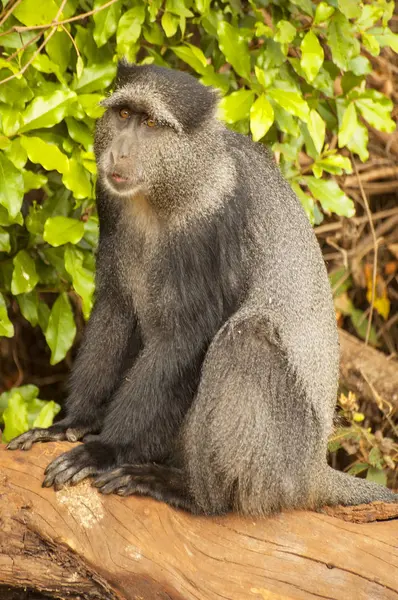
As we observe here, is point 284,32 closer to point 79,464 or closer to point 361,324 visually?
point 79,464

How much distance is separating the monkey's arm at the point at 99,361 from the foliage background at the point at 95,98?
0.41m

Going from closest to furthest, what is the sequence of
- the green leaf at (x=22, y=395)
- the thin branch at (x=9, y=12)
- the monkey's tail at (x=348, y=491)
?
1. the monkey's tail at (x=348, y=491)
2. the thin branch at (x=9, y=12)
3. the green leaf at (x=22, y=395)

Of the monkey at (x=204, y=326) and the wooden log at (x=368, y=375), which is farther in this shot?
the wooden log at (x=368, y=375)

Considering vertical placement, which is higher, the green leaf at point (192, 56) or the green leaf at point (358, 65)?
the green leaf at point (192, 56)

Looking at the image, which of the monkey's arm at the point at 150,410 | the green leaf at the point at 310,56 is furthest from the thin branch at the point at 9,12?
the monkey's arm at the point at 150,410

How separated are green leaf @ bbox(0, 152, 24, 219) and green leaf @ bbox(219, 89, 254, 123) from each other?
1.26 metres

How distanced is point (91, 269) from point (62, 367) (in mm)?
1997

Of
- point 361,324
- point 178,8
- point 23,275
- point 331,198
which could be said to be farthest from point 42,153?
point 361,324

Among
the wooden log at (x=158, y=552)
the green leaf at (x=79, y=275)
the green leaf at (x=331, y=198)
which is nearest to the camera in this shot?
the wooden log at (x=158, y=552)

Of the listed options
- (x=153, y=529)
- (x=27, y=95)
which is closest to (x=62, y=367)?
(x=27, y=95)

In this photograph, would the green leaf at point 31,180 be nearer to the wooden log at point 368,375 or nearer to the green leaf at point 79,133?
the green leaf at point 79,133

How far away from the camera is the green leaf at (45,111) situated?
492cm

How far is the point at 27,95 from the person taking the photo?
521 cm

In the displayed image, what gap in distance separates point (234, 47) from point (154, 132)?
1.42 metres
